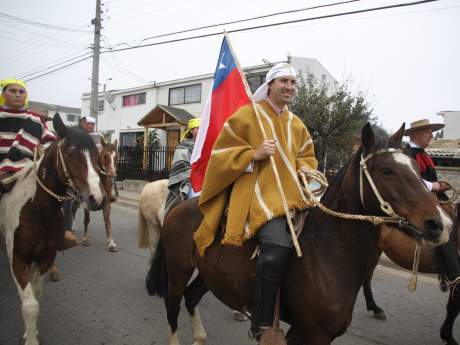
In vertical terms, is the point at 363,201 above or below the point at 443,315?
above

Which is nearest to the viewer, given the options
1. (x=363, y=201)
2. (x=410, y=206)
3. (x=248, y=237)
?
(x=410, y=206)

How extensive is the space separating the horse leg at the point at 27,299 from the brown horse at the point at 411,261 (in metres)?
3.40

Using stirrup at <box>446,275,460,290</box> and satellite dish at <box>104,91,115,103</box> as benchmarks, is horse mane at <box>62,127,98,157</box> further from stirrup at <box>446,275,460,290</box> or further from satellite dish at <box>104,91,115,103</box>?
satellite dish at <box>104,91,115,103</box>

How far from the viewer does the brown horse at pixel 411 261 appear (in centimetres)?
364

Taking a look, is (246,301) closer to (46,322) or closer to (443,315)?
(46,322)

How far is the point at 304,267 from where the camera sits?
7.33 feet

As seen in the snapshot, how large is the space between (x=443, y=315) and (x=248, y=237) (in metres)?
3.63

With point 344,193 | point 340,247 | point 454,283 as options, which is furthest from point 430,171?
point 340,247

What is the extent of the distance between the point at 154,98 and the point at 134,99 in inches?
106

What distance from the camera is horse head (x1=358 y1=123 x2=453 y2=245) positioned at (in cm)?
182

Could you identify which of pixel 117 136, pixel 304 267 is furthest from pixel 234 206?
pixel 117 136

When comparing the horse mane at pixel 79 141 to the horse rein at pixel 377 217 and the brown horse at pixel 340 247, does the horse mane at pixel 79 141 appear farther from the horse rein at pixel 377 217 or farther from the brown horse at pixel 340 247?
the horse rein at pixel 377 217

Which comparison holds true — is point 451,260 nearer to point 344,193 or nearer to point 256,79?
point 344,193

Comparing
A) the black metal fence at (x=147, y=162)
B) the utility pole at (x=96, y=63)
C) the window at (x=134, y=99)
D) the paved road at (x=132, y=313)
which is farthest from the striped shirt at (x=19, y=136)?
the window at (x=134, y=99)
